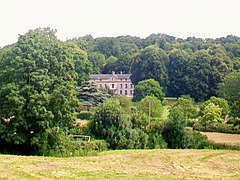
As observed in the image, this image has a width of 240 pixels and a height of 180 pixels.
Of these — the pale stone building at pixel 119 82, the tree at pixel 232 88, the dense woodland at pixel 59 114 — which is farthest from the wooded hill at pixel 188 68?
the dense woodland at pixel 59 114

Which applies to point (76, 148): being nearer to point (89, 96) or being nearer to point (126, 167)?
point (126, 167)

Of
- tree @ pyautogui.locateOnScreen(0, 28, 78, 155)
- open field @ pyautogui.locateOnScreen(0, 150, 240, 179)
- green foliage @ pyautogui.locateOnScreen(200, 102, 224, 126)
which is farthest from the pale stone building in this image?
open field @ pyautogui.locateOnScreen(0, 150, 240, 179)

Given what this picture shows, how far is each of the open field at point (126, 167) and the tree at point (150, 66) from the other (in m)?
46.4

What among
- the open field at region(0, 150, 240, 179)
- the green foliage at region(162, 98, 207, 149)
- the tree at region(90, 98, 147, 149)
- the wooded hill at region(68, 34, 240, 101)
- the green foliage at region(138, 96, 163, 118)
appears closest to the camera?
the open field at region(0, 150, 240, 179)

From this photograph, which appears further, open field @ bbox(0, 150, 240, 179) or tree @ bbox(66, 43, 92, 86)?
tree @ bbox(66, 43, 92, 86)

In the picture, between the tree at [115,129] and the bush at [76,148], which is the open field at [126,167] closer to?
the bush at [76,148]

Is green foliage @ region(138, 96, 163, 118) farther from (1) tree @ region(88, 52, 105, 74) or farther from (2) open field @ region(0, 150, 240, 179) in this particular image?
(1) tree @ region(88, 52, 105, 74)

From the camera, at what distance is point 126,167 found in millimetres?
15219

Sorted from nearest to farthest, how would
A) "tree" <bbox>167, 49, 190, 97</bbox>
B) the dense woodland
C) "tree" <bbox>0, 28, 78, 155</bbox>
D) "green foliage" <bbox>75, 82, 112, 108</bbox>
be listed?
"tree" <bbox>0, 28, 78, 155</bbox>, the dense woodland, "green foliage" <bbox>75, 82, 112, 108</bbox>, "tree" <bbox>167, 49, 190, 97</bbox>

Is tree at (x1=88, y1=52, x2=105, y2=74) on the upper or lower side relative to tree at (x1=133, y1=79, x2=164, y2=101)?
upper

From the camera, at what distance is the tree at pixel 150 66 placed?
2549 inches

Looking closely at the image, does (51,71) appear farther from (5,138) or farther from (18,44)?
(5,138)

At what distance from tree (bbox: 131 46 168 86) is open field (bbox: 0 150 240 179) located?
46.4 m

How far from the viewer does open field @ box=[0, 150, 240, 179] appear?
13500mm
